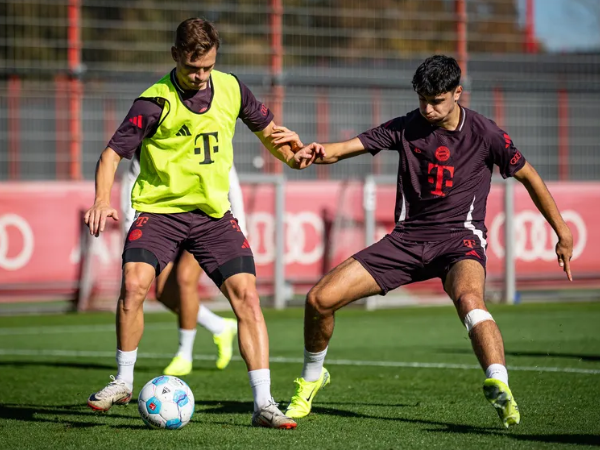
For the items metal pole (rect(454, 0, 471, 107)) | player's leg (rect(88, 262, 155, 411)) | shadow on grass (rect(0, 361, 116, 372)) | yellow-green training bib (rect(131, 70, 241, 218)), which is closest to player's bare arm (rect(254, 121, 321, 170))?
yellow-green training bib (rect(131, 70, 241, 218))

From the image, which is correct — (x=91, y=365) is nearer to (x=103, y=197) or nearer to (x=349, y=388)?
(x=349, y=388)

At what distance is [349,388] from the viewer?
7.56 metres

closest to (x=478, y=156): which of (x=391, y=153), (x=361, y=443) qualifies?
(x=361, y=443)

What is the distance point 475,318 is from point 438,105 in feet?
4.07

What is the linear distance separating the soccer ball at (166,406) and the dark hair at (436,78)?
214cm

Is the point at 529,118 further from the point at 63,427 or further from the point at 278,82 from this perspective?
the point at 63,427

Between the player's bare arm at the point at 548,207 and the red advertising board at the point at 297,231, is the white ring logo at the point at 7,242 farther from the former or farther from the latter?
the player's bare arm at the point at 548,207

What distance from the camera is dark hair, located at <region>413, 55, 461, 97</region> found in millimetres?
6000

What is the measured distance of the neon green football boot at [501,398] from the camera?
535 centimetres

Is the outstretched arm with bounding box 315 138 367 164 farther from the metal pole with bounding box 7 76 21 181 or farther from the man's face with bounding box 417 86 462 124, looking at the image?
the metal pole with bounding box 7 76 21 181

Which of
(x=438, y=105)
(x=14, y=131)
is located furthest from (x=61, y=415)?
(x=14, y=131)

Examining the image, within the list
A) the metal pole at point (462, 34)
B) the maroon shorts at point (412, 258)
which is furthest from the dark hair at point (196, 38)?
the metal pole at point (462, 34)

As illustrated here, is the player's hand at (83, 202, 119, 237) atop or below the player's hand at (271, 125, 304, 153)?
below

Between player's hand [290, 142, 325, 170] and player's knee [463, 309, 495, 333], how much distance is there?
53.0 inches
